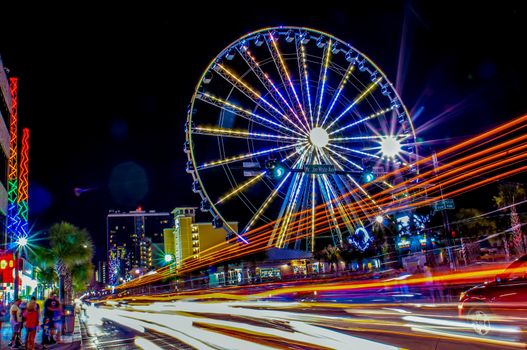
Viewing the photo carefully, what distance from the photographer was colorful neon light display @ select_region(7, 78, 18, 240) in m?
41.4

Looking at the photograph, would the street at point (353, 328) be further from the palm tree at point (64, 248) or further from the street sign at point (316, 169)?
the palm tree at point (64, 248)

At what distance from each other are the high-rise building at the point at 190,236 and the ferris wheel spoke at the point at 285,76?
81074 mm

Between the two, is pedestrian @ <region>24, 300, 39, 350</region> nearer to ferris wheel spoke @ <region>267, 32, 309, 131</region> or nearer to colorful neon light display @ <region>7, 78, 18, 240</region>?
ferris wheel spoke @ <region>267, 32, 309, 131</region>

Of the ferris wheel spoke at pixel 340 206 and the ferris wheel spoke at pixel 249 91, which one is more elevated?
the ferris wheel spoke at pixel 249 91

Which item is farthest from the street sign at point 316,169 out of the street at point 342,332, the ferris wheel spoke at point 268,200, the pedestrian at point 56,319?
the pedestrian at point 56,319

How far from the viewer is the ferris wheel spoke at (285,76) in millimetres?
28953

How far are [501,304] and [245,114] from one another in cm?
2017

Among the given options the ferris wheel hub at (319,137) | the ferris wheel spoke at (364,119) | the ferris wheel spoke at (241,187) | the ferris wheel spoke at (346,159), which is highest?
the ferris wheel spoke at (364,119)

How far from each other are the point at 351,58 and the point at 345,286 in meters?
14.1

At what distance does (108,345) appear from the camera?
15.7 meters

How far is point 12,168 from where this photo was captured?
44.4 metres

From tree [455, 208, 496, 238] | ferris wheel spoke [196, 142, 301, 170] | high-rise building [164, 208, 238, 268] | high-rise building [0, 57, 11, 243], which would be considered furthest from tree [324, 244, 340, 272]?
high-rise building [164, 208, 238, 268]

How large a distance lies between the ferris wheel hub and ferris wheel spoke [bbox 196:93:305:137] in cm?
62

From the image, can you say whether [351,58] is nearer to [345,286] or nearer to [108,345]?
[345,286]
